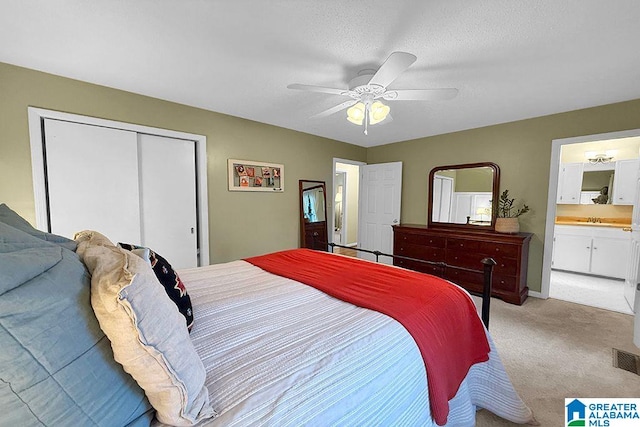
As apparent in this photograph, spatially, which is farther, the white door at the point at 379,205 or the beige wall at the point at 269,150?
the white door at the point at 379,205

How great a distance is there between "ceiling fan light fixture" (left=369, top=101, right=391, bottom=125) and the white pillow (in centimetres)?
208

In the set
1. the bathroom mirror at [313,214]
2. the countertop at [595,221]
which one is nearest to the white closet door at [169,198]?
the bathroom mirror at [313,214]

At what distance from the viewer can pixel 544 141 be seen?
3346 millimetres

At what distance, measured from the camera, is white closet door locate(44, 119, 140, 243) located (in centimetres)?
238

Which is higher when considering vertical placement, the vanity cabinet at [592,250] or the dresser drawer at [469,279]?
the vanity cabinet at [592,250]

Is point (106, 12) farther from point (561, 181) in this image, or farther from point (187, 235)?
point (561, 181)

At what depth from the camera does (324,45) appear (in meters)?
1.83

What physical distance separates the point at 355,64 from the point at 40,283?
2.20m

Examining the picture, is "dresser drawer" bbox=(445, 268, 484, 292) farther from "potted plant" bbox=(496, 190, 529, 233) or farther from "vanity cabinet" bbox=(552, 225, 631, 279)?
"vanity cabinet" bbox=(552, 225, 631, 279)

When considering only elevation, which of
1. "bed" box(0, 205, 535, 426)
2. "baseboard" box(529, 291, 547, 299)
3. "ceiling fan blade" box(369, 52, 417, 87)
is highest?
"ceiling fan blade" box(369, 52, 417, 87)

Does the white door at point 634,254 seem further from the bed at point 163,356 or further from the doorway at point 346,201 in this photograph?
the doorway at point 346,201

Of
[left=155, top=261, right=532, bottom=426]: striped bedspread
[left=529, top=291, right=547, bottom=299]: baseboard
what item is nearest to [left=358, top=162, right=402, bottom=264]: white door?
[left=529, top=291, right=547, bottom=299]: baseboard

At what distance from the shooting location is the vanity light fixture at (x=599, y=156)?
431 centimetres

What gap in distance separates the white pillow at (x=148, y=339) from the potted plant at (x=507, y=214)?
3.92m
